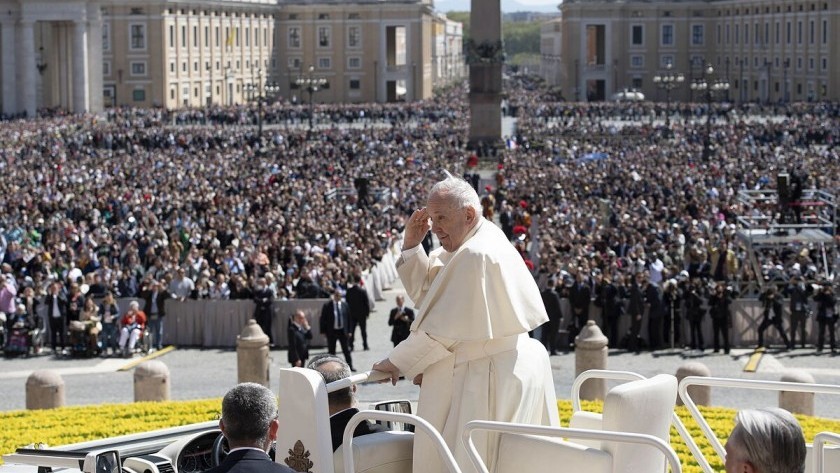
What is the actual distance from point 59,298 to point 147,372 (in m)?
5.92

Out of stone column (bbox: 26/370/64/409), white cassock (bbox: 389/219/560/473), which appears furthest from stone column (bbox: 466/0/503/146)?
white cassock (bbox: 389/219/560/473)

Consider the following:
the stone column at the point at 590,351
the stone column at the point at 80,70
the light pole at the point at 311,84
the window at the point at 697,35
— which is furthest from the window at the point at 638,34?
the stone column at the point at 590,351

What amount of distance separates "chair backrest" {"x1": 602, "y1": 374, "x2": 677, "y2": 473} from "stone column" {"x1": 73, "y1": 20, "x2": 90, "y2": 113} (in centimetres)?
7513

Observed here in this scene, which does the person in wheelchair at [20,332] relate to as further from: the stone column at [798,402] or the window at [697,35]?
the window at [697,35]

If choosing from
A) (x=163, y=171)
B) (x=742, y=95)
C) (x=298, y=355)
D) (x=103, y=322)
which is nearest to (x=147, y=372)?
(x=298, y=355)

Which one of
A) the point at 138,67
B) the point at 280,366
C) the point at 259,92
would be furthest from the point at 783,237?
the point at 138,67

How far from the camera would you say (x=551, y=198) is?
3569 cm

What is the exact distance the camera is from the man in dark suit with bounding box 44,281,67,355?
21.1 m

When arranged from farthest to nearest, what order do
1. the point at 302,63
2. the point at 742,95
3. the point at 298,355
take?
the point at 302,63, the point at 742,95, the point at 298,355

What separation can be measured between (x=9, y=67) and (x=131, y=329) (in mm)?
62756

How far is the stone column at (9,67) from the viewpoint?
7944cm

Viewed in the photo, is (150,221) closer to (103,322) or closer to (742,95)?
(103,322)

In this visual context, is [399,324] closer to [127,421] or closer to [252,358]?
[252,358]

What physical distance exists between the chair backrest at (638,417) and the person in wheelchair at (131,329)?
49.6ft
